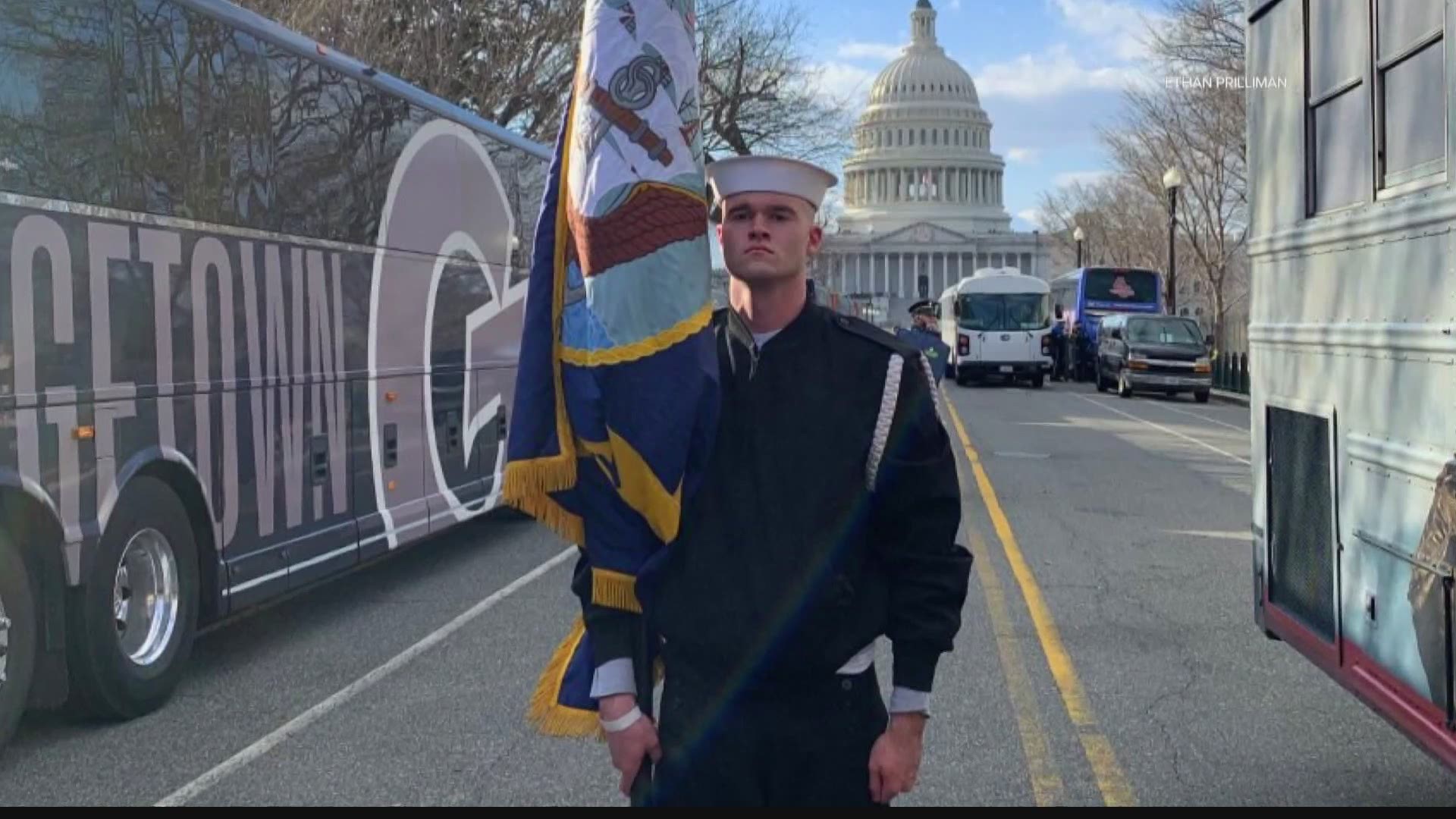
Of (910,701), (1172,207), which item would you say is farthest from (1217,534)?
(1172,207)

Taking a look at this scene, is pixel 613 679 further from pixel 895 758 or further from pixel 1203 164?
pixel 1203 164

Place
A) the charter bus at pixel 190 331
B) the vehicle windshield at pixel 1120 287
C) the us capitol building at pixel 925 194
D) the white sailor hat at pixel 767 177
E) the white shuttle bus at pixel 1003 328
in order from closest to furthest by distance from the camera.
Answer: the white sailor hat at pixel 767 177 < the charter bus at pixel 190 331 < the white shuttle bus at pixel 1003 328 < the vehicle windshield at pixel 1120 287 < the us capitol building at pixel 925 194

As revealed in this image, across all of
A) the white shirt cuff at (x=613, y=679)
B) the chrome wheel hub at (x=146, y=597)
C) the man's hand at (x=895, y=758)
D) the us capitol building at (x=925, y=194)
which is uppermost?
the us capitol building at (x=925, y=194)

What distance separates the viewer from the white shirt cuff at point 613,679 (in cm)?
282

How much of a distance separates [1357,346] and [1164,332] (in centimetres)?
3014

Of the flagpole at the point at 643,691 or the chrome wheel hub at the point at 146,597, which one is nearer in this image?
the flagpole at the point at 643,691

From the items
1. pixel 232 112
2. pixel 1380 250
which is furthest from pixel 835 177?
pixel 232 112

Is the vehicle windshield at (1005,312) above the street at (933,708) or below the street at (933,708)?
above

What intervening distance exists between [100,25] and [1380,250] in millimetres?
5144

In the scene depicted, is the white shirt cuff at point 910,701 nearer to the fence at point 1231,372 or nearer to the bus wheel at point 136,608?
the bus wheel at point 136,608

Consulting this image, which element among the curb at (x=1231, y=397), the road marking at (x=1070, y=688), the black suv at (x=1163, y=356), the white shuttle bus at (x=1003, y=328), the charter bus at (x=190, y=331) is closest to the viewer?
the road marking at (x=1070, y=688)

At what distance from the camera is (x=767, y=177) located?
2.87 m

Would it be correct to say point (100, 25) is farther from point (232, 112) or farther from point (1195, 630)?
point (1195, 630)

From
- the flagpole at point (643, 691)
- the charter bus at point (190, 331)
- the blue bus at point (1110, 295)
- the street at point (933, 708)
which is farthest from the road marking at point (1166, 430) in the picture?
the flagpole at point (643, 691)
